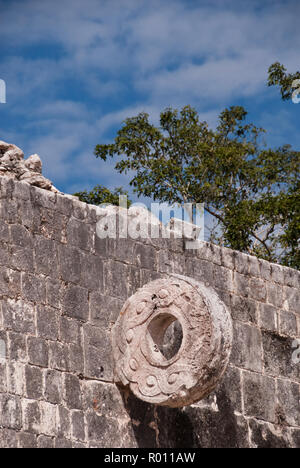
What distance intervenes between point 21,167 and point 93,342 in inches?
59.9

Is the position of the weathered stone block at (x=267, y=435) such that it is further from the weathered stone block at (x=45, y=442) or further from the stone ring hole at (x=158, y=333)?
the weathered stone block at (x=45, y=442)

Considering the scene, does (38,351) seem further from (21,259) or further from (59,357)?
(21,259)

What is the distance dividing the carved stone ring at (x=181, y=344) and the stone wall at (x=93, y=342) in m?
0.19

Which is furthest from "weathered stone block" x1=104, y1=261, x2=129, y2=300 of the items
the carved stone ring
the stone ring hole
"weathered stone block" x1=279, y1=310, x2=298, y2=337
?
"weathered stone block" x1=279, y1=310, x2=298, y2=337

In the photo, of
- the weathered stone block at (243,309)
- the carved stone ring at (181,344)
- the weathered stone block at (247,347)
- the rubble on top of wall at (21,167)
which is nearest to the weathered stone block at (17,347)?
the carved stone ring at (181,344)

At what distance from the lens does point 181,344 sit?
763 centimetres

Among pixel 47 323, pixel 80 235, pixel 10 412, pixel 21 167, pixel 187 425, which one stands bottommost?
pixel 10 412

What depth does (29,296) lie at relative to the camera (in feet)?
23.6

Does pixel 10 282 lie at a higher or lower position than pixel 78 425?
higher

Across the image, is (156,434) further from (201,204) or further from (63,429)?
(201,204)

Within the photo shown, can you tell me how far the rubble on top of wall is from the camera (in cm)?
779

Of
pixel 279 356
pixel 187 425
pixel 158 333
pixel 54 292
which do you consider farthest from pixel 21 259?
pixel 279 356

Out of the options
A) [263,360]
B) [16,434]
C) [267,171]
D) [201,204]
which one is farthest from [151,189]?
[16,434]

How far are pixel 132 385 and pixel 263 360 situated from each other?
2019 mm
